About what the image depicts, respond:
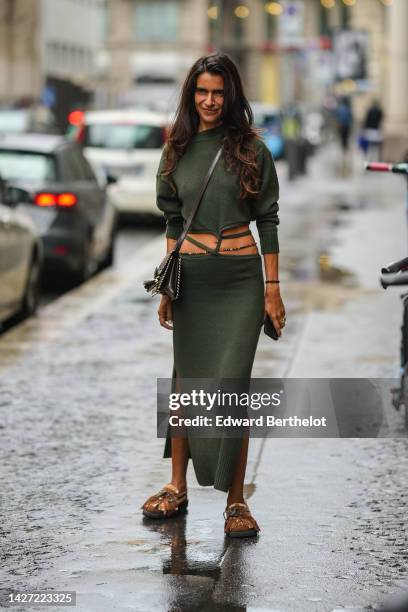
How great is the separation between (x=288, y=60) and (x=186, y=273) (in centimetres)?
10620

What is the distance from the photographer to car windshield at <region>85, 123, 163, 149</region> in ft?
78.0

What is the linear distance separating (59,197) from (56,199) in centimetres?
4

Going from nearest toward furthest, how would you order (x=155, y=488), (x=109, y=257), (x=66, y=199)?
(x=155, y=488)
(x=66, y=199)
(x=109, y=257)

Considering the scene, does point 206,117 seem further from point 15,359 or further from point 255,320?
point 15,359

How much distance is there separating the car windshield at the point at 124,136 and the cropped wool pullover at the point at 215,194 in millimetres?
17354

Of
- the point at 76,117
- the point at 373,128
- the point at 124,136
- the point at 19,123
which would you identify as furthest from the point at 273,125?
the point at 124,136

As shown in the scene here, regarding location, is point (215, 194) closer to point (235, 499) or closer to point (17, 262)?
point (235, 499)

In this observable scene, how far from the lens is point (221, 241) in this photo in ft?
20.8

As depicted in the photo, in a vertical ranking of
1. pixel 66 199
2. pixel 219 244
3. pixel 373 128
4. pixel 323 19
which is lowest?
pixel 323 19

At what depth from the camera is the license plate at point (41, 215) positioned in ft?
50.8

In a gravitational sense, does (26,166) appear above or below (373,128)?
above

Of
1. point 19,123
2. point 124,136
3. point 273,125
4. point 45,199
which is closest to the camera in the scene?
point 45,199

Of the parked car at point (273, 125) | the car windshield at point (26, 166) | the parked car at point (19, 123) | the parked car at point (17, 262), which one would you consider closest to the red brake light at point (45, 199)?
the car windshield at point (26, 166)

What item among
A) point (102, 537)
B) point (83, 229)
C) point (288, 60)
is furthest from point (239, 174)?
point (288, 60)
